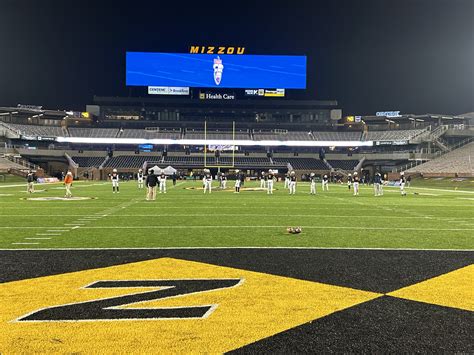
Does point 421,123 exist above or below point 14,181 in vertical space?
above

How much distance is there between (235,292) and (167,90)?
65.3 meters

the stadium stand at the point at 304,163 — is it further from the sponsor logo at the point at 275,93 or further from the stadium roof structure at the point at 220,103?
the sponsor logo at the point at 275,93

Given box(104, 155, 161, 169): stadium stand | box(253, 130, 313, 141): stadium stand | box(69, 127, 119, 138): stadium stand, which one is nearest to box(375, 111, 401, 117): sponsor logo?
box(253, 130, 313, 141): stadium stand

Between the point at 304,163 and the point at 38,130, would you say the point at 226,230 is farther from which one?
the point at 38,130

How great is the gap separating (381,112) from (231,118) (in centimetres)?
2738

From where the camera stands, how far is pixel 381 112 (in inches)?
2776

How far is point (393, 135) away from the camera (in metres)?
68.1

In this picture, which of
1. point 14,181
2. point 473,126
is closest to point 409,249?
point 14,181

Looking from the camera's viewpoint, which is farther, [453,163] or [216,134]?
[216,134]

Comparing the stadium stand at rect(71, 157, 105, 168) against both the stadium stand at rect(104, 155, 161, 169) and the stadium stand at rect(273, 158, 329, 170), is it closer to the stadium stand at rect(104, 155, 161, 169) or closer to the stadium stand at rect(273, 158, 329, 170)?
the stadium stand at rect(104, 155, 161, 169)

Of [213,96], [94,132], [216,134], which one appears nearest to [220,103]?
[213,96]

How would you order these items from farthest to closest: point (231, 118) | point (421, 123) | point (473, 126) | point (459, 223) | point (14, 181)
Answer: point (231, 118) < point (421, 123) < point (473, 126) < point (14, 181) < point (459, 223)

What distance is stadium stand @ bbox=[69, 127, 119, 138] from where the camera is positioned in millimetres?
67625

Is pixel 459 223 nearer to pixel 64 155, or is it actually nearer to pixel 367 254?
pixel 367 254
